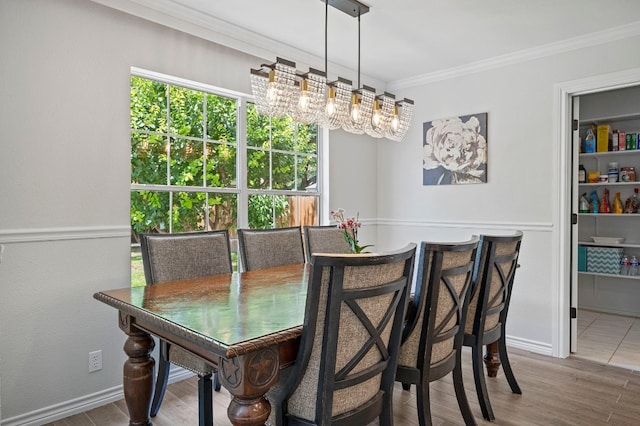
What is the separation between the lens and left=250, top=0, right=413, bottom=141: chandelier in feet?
7.57

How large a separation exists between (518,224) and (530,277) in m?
0.47

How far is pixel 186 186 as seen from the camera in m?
3.12

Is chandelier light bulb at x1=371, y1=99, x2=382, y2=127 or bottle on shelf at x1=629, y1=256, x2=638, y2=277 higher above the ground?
chandelier light bulb at x1=371, y1=99, x2=382, y2=127

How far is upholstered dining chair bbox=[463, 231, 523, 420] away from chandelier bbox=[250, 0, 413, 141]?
40.6 inches

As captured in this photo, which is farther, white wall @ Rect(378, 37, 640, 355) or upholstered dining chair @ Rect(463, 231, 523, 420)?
white wall @ Rect(378, 37, 640, 355)

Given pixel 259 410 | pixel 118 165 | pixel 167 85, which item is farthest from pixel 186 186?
pixel 259 410

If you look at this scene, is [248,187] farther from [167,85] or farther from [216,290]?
[216,290]

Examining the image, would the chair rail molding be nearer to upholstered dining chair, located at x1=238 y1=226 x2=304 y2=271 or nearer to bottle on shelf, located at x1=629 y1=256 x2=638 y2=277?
upholstered dining chair, located at x1=238 y1=226 x2=304 y2=271

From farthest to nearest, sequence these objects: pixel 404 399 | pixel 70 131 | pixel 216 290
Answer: pixel 404 399 < pixel 70 131 < pixel 216 290

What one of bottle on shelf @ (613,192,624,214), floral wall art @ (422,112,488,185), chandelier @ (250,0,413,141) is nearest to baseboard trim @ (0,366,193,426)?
chandelier @ (250,0,413,141)

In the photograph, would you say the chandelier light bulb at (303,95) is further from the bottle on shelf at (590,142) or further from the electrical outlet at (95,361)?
the bottle on shelf at (590,142)

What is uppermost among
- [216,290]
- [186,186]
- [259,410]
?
[186,186]

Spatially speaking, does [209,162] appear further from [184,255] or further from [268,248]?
[184,255]

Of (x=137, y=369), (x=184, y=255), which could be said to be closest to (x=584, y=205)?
Answer: (x=184, y=255)
